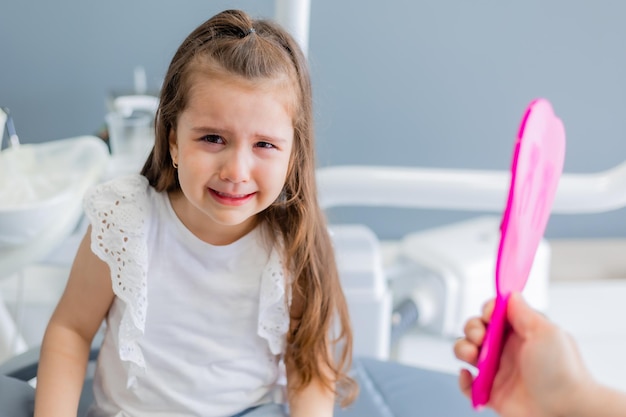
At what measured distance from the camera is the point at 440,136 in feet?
6.56

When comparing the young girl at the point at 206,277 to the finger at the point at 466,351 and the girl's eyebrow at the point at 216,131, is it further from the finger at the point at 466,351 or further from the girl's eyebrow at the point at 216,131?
the finger at the point at 466,351

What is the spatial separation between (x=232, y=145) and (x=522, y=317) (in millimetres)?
327

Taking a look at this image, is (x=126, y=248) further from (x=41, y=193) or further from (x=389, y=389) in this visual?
(x=389, y=389)

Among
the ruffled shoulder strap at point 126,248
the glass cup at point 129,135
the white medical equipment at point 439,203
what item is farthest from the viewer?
the glass cup at point 129,135

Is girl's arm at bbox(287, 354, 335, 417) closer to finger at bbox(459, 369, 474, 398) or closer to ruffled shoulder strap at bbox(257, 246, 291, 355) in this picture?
ruffled shoulder strap at bbox(257, 246, 291, 355)

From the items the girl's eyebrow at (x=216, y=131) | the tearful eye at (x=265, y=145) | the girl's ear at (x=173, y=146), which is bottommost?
the girl's ear at (x=173, y=146)

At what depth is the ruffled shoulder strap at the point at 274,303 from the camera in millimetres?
973

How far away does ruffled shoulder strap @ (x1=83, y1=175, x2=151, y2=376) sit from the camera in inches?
36.3

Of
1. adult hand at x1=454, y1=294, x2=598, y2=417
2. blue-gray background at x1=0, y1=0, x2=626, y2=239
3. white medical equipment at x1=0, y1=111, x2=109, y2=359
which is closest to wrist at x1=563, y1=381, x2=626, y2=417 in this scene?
adult hand at x1=454, y1=294, x2=598, y2=417

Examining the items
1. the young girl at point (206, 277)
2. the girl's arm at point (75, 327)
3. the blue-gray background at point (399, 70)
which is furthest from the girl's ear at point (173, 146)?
the blue-gray background at point (399, 70)

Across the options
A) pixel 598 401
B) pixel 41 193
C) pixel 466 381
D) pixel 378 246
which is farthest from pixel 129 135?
pixel 598 401

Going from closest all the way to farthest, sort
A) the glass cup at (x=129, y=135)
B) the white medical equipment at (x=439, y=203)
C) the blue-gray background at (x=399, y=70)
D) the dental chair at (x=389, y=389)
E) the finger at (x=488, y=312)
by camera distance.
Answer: the finger at (x=488, y=312), the dental chair at (x=389, y=389), the white medical equipment at (x=439, y=203), the glass cup at (x=129, y=135), the blue-gray background at (x=399, y=70)

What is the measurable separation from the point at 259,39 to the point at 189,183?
0.54 ft

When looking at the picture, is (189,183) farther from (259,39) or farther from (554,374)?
(554,374)
